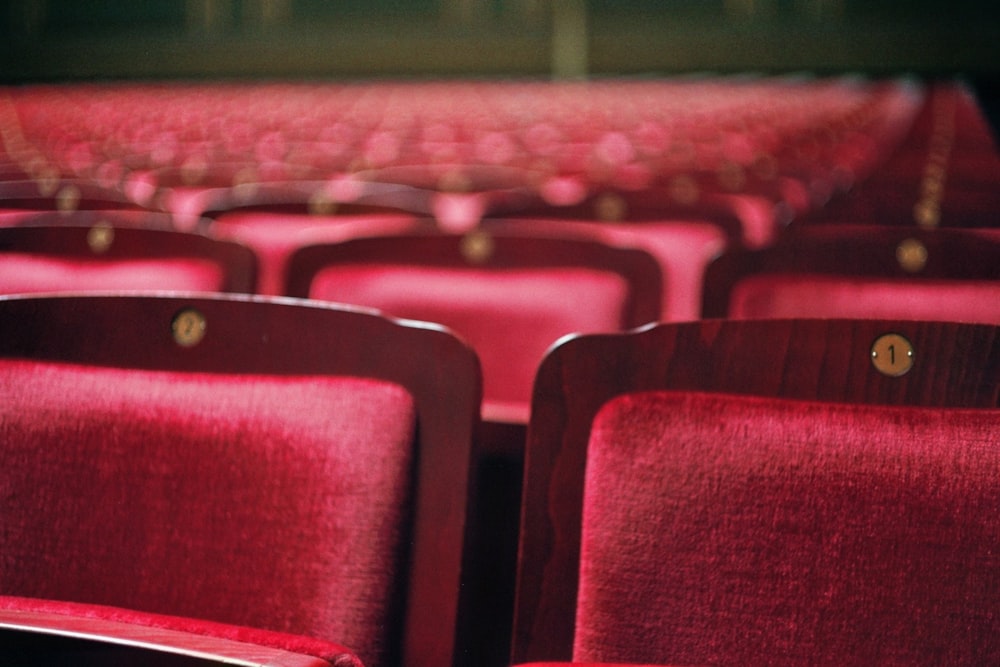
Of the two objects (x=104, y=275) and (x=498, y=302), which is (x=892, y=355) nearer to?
(x=498, y=302)

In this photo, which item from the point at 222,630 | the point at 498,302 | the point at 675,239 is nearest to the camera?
the point at 222,630

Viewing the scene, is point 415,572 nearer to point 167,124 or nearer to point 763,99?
point 167,124

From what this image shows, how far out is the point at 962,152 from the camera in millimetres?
1026

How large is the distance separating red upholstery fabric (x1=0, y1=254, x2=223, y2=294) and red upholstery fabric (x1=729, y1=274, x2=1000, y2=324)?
222mm

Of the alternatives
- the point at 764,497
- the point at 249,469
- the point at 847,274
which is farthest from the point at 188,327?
the point at 847,274

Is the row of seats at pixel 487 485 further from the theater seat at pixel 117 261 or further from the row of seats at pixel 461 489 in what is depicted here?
the theater seat at pixel 117 261

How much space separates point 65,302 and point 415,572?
0.42ft

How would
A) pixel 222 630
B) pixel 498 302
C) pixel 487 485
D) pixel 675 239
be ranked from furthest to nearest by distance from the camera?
pixel 675 239, pixel 498 302, pixel 487 485, pixel 222 630

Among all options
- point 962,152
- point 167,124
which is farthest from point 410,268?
point 167,124

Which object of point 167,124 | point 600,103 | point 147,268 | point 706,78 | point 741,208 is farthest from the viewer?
point 706,78

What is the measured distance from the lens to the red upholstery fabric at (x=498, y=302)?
0.44 metres

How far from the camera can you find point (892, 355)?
0.76 feet

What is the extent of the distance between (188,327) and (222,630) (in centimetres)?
9

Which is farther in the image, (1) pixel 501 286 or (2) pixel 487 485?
(1) pixel 501 286
